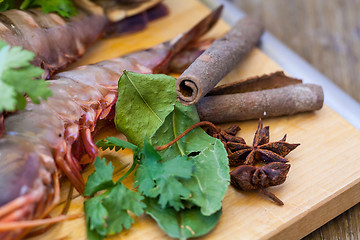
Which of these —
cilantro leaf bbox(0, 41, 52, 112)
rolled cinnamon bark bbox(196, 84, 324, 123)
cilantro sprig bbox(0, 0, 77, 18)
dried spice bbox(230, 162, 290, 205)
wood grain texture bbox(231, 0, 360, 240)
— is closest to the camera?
cilantro leaf bbox(0, 41, 52, 112)

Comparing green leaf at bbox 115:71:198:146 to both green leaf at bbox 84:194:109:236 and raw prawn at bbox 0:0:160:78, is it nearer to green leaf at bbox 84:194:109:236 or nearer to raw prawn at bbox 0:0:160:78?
green leaf at bbox 84:194:109:236

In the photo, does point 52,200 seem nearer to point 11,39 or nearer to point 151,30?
point 11,39

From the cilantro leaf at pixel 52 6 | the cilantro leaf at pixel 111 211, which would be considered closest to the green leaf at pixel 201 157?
the cilantro leaf at pixel 111 211

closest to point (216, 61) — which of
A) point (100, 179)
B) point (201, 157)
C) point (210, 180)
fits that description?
point (201, 157)

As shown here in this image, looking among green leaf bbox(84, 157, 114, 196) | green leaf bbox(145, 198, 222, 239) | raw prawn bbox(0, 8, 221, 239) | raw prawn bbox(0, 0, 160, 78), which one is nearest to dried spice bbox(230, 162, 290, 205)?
green leaf bbox(145, 198, 222, 239)

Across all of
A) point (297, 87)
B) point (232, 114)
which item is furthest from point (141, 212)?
point (297, 87)

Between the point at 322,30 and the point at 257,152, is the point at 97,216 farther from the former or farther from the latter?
the point at 322,30

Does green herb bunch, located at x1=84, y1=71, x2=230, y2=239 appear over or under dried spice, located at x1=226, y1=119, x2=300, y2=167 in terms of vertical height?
over
